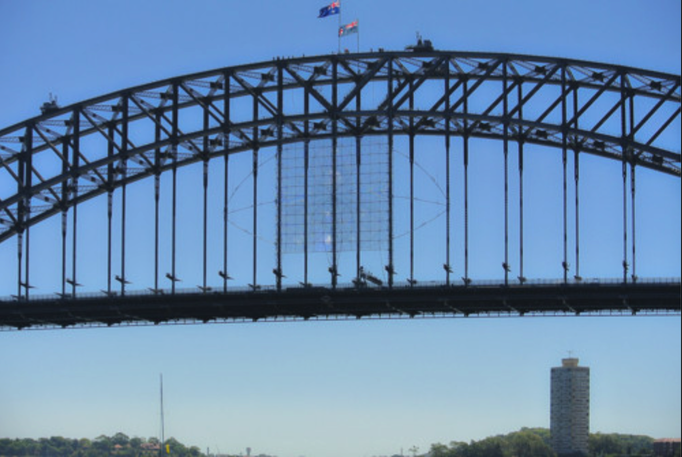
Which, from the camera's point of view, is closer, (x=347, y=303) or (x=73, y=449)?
A: (x=347, y=303)

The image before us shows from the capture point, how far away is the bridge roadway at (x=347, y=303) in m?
86.9

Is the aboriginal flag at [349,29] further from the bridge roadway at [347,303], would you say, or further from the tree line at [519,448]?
the tree line at [519,448]

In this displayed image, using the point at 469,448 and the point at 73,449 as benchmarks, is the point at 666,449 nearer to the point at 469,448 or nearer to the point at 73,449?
the point at 469,448

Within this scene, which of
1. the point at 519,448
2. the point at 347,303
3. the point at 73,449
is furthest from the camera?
the point at 73,449

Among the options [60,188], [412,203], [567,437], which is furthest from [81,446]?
[412,203]

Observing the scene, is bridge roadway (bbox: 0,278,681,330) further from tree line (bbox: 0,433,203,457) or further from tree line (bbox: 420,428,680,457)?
tree line (bbox: 0,433,203,457)

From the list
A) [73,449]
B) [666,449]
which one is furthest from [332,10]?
[73,449]

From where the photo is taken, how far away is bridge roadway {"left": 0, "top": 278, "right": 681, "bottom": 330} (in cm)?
8688

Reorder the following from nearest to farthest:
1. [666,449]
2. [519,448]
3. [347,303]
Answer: [347,303]
[666,449]
[519,448]

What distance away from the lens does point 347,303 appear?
92.4m

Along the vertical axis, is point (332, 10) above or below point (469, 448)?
above

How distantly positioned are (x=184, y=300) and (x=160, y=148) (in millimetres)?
11896

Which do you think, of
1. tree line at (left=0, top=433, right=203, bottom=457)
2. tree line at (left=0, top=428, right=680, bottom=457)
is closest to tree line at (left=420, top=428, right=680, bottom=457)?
tree line at (left=0, top=428, right=680, bottom=457)

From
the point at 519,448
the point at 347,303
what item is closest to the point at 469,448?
the point at 519,448
